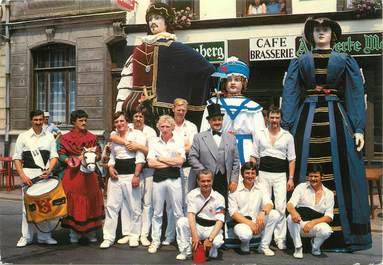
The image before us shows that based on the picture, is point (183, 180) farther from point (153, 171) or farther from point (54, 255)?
point (54, 255)

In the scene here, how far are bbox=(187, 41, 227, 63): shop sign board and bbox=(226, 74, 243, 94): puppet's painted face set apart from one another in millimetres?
6449

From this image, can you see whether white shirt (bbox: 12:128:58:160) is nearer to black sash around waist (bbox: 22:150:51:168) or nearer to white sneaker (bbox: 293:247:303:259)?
black sash around waist (bbox: 22:150:51:168)

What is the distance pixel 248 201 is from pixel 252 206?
0.07m

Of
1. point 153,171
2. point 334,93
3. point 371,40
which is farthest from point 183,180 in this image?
point 371,40

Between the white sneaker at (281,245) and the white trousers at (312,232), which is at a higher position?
the white trousers at (312,232)

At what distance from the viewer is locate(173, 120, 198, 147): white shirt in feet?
18.3

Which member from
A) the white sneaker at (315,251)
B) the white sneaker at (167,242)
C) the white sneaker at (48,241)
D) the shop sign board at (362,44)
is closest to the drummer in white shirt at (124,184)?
the white sneaker at (167,242)

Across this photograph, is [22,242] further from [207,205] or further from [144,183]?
[207,205]

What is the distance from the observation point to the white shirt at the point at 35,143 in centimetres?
561

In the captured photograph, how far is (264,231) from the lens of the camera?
523cm

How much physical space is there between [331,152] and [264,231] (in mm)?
1088

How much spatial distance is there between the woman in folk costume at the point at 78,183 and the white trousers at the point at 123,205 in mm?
243

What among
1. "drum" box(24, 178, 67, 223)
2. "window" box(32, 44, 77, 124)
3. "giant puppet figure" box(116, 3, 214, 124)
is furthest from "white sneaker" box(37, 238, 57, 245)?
"window" box(32, 44, 77, 124)

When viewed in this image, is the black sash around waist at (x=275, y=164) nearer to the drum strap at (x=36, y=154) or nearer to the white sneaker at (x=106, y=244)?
the white sneaker at (x=106, y=244)
